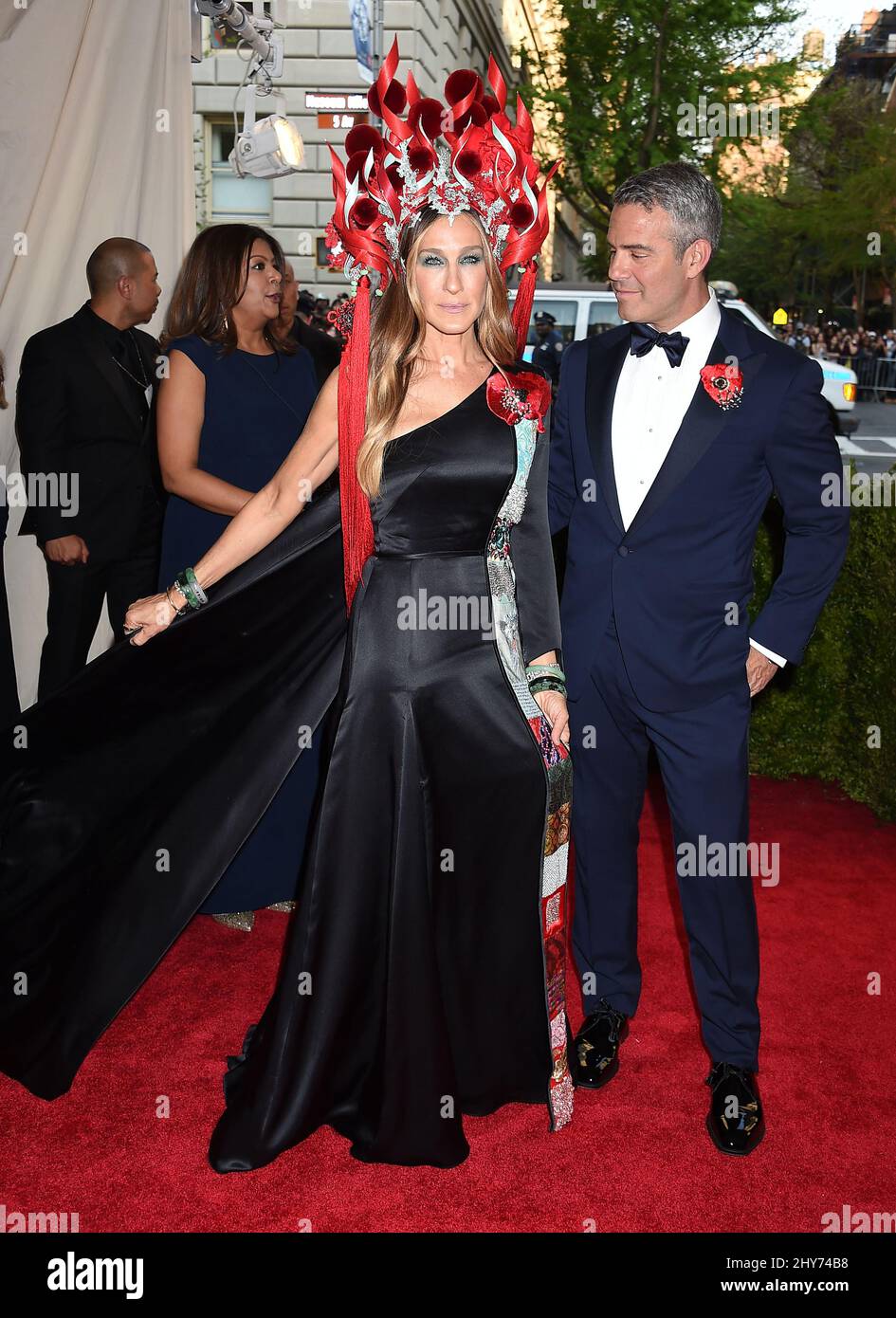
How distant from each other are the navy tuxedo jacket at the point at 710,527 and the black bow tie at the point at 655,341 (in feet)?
0.25

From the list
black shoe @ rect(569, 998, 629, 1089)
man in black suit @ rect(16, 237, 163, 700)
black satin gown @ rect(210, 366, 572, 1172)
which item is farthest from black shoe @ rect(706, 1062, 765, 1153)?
man in black suit @ rect(16, 237, 163, 700)

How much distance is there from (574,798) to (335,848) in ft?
2.47

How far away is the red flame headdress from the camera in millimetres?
2494

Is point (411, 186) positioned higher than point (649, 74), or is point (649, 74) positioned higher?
point (649, 74)

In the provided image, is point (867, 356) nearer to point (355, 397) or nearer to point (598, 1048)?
point (598, 1048)

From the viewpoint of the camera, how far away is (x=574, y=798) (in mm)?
3172

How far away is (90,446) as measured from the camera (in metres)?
4.91

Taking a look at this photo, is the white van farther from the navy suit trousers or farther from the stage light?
the navy suit trousers

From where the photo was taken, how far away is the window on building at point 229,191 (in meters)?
16.3

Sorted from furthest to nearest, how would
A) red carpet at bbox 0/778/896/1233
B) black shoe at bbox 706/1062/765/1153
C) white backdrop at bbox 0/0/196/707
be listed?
white backdrop at bbox 0/0/196/707, black shoe at bbox 706/1062/765/1153, red carpet at bbox 0/778/896/1233

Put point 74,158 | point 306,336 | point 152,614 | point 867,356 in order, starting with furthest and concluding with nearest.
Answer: point 867,356, point 306,336, point 74,158, point 152,614

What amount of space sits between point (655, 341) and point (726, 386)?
20 cm

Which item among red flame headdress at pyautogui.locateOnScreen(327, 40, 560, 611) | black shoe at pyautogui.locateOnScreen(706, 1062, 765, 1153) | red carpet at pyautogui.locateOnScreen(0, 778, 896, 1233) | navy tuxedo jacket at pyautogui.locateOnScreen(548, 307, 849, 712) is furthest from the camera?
black shoe at pyautogui.locateOnScreen(706, 1062, 765, 1153)

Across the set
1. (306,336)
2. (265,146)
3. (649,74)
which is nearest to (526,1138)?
(306,336)
